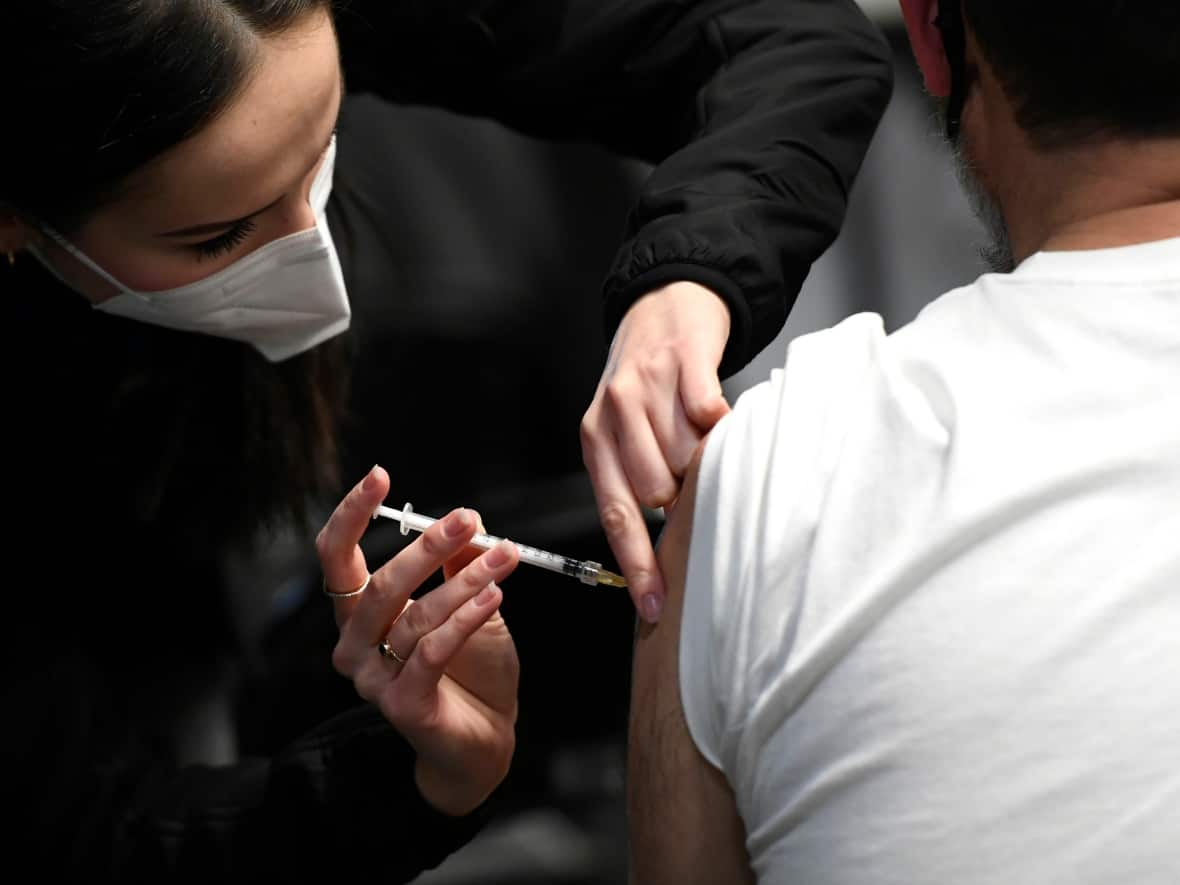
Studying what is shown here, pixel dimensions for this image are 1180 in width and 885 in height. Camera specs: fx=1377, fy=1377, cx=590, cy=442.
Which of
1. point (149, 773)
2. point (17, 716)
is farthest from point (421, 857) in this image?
point (17, 716)

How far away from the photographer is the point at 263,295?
4.42 feet

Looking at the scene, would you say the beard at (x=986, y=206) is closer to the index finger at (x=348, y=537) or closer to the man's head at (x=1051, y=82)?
the man's head at (x=1051, y=82)

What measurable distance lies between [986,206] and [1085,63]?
17 centimetres

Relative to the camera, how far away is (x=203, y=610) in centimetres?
163

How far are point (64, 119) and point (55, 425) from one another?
48cm

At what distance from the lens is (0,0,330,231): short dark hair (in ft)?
3.48

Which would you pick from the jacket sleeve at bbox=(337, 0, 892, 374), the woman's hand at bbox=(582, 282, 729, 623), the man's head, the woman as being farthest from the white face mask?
the man's head

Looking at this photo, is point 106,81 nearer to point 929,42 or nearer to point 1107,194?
point 929,42

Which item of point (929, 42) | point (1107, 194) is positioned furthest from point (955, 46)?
point (1107, 194)

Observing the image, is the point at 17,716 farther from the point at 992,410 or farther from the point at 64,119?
the point at 992,410

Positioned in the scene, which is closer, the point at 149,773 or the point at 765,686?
the point at 765,686

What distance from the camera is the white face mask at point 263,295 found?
129 centimetres

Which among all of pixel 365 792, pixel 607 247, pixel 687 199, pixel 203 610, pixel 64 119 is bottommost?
pixel 203 610

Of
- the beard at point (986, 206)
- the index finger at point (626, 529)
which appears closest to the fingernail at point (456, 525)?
the index finger at point (626, 529)
